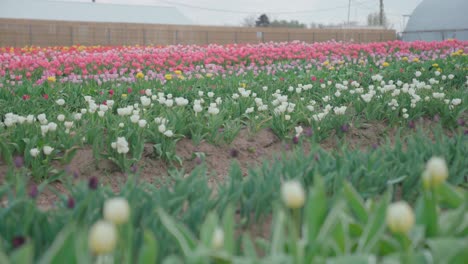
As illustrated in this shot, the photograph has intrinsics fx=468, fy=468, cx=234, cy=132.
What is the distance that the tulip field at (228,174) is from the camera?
4.66 feet

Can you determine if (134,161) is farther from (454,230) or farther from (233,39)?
(233,39)

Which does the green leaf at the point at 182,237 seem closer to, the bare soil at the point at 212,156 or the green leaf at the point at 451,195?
the green leaf at the point at 451,195

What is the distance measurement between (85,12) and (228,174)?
82.7ft

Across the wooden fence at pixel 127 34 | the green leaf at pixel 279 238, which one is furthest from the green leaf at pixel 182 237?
the wooden fence at pixel 127 34

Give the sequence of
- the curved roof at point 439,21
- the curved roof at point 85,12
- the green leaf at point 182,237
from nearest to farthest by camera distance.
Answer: the green leaf at point 182,237 < the curved roof at point 85,12 < the curved roof at point 439,21

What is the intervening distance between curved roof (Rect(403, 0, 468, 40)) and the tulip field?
1948 cm

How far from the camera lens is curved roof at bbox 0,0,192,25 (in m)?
24.5

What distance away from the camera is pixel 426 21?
1092 inches

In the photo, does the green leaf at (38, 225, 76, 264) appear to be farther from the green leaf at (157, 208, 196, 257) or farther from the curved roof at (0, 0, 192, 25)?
the curved roof at (0, 0, 192, 25)

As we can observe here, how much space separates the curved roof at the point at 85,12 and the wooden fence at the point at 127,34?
855 cm

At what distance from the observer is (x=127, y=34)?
58.0 ft

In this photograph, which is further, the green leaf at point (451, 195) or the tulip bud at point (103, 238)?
the green leaf at point (451, 195)

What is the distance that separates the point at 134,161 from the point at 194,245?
88.6 inches

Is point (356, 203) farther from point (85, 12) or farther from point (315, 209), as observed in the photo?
point (85, 12)
